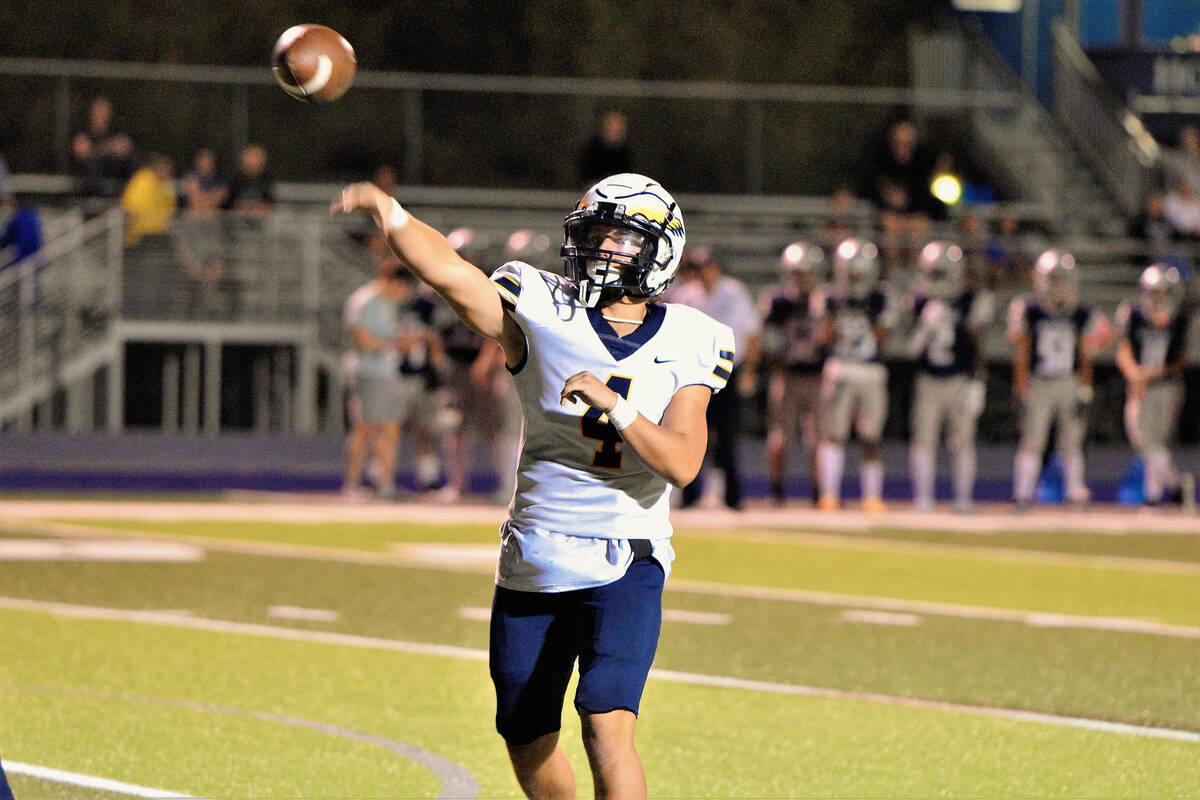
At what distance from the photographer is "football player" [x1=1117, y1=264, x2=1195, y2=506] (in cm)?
1722

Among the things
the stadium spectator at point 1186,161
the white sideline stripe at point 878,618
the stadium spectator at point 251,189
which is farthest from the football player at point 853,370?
the stadium spectator at point 1186,161

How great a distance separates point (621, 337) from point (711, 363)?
22 centimetres

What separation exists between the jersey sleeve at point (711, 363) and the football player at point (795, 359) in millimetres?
11549

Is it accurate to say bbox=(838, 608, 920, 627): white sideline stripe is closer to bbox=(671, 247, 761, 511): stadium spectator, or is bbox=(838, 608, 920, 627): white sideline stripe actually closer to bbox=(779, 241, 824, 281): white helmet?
bbox=(671, 247, 761, 511): stadium spectator

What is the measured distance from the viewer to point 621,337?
16.3ft

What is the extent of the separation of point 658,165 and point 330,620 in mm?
18540

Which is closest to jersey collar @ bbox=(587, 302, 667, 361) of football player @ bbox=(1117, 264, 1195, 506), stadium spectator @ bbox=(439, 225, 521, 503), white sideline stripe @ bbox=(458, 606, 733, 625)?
white sideline stripe @ bbox=(458, 606, 733, 625)

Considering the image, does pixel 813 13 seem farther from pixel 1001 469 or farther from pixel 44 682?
pixel 44 682

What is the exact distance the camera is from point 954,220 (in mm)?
22562

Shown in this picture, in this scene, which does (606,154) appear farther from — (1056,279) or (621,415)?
(621,415)

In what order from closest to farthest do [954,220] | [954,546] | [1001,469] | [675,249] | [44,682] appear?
[675,249]
[44,682]
[954,546]
[1001,469]
[954,220]

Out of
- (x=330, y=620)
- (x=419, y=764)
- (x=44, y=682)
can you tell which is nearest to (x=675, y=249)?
(x=419, y=764)

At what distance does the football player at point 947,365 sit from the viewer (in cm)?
1647

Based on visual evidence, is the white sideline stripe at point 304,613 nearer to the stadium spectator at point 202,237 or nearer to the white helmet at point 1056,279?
the white helmet at point 1056,279
